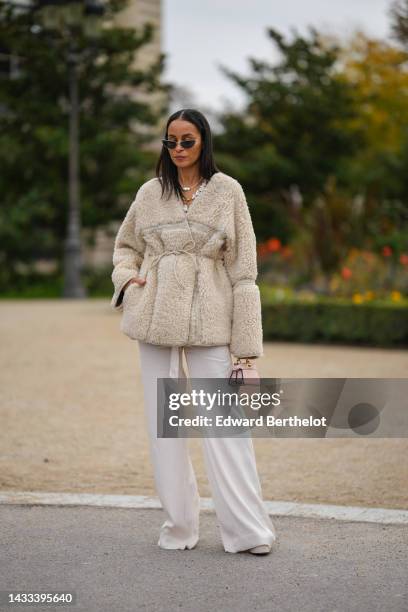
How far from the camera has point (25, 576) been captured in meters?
3.81

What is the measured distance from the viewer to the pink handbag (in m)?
4.12

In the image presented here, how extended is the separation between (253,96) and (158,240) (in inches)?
1048

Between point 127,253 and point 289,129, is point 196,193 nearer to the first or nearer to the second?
point 127,253

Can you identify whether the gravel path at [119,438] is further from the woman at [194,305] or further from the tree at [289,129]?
the tree at [289,129]

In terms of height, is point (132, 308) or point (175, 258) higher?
point (175, 258)

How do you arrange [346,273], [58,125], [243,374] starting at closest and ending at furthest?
1. [243,374]
2. [346,273]
3. [58,125]

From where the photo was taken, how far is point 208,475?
418 cm

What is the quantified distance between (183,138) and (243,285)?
0.63 m

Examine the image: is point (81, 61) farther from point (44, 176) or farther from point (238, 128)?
point (238, 128)

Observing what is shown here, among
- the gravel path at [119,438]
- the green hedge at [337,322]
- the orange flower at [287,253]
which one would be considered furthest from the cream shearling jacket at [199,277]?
the orange flower at [287,253]

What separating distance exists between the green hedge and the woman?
8.79 meters

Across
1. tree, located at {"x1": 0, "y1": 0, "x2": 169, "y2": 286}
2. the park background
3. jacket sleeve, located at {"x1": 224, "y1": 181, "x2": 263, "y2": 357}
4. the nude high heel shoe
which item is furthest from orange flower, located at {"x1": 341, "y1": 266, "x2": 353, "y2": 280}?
tree, located at {"x1": 0, "y1": 0, "x2": 169, "y2": 286}

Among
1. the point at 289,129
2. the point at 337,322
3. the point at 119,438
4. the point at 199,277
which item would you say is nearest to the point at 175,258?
the point at 199,277

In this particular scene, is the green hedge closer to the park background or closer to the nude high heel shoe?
the park background
